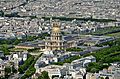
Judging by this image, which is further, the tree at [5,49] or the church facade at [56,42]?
the church facade at [56,42]

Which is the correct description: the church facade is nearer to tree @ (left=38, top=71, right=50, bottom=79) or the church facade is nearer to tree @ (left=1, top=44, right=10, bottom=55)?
tree @ (left=1, top=44, right=10, bottom=55)

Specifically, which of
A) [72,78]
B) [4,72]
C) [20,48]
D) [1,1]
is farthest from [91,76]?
[1,1]

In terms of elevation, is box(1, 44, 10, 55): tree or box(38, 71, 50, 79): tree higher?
box(38, 71, 50, 79): tree

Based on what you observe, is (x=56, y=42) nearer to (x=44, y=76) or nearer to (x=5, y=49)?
(x=5, y=49)

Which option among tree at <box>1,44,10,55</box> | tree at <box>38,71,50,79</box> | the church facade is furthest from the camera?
the church facade

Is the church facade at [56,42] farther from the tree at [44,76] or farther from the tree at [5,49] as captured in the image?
the tree at [44,76]

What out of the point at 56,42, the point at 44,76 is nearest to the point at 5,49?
the point at 56,42

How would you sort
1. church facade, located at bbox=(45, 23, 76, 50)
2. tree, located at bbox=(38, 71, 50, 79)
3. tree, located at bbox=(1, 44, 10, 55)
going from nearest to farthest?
1. tree, located at bbox=(38, 71, 50, 79)
2. tree, located at bbox=(1, 44, 10, 55)
3. church facade, located at bbox=(45, 23, 76, 50)

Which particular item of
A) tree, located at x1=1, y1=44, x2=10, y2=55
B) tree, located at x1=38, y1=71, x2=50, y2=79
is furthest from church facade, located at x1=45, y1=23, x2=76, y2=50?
tree, located at x1=38, y1=71, x2=50, y2=79

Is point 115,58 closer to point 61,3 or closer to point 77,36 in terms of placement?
point 77,36

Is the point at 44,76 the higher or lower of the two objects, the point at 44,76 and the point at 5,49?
the higher

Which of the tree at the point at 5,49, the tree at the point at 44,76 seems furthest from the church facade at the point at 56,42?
the tree at the point at 44,76
